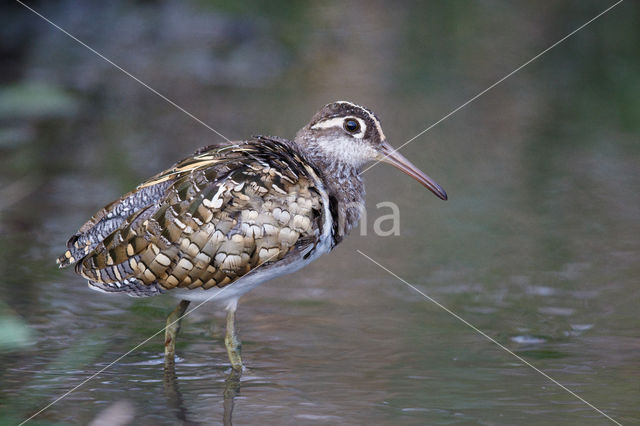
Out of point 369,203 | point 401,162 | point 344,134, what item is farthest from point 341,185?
point 369,203

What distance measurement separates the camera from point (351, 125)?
22.7 ft

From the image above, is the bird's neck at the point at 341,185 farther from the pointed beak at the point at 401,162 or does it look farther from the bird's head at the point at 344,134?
the pointed beak at the point at 401,162

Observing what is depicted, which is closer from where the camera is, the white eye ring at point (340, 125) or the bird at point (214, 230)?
the bird at point (214, 230)

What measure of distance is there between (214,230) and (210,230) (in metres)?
0.02

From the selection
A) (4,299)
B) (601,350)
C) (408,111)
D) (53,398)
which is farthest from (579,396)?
(408,111)

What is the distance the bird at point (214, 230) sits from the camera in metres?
5.98

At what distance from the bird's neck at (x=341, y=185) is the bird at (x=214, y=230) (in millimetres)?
137

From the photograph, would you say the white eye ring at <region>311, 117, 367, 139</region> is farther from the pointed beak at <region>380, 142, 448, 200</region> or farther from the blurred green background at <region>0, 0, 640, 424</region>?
the blurred green background at <region>0, 0, 640, 424</region>

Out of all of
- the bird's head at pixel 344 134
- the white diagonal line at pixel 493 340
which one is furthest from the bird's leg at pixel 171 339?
the white diagonal line at pixel 493 340

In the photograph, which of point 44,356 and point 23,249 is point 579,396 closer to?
point 44,356

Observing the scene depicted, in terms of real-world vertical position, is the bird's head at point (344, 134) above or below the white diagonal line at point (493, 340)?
above

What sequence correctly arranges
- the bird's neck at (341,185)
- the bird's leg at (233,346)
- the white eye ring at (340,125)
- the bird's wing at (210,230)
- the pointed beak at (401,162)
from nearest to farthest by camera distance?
the bird's wing at (210,230)
the bird's leg at (233,346)
the bird's neck at (341,185)
the white eye ring at (340,125)
the pointed beak at (401,162)

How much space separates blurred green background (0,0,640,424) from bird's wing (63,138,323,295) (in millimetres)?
674

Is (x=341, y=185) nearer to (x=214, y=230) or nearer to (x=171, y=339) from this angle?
(x=214, y=230)
